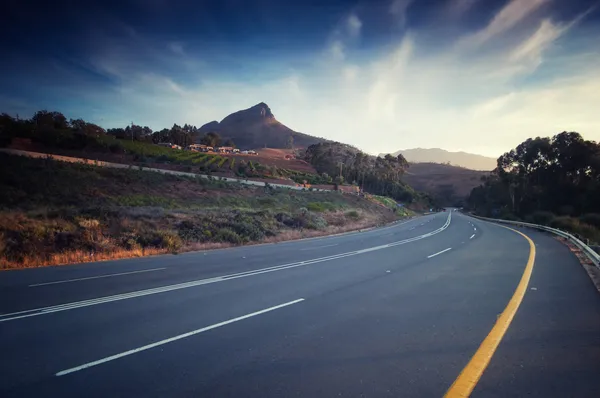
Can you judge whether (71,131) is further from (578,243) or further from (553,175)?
(553,175)

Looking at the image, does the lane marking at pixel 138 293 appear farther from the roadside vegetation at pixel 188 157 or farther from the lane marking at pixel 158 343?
the roadside vegetation at pixel 188 157

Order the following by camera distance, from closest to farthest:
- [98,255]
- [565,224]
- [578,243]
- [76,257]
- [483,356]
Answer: [483,356] < [76,257] < [98,255] < [578,243] < [565,224]

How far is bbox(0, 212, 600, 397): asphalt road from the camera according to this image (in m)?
3.86

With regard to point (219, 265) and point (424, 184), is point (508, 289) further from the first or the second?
point (424, 184)

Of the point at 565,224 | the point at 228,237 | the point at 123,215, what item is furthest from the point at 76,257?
the point at 565,224

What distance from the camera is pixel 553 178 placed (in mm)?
54375

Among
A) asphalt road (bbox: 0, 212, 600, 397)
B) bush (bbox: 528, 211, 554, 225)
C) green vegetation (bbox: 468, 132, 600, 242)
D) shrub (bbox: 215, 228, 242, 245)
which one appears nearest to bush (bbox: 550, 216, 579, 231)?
green vegetation (bbox: 468, 132, 600, 242)

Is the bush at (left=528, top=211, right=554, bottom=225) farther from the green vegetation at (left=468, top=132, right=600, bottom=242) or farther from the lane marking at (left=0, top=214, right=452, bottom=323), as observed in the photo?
the lane marking at (left=0, top=214, right=452, bottom=323)

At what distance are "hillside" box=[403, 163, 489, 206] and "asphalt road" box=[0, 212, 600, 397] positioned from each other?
497 feet

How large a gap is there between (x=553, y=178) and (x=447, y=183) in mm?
122409

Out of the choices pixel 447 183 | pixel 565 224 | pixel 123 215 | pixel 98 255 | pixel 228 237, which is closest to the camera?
pixel 98 255

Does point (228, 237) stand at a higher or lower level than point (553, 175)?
lower

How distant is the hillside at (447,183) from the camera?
6211 inches

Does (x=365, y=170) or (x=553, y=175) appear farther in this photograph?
(x=365, y=170)
